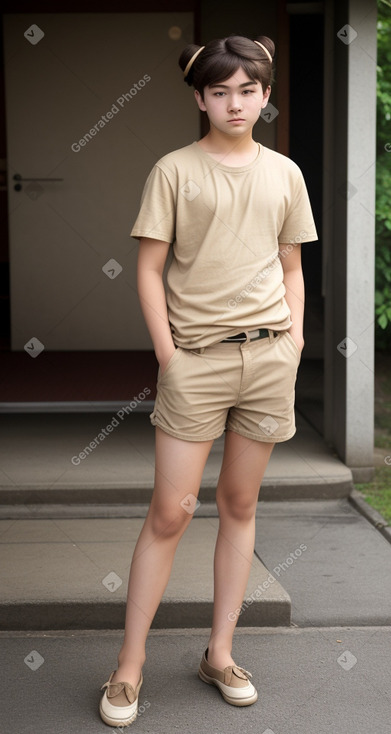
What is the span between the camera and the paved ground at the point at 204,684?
290 cm

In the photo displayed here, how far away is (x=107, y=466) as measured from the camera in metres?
5.28

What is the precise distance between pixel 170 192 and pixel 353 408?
2912 mm

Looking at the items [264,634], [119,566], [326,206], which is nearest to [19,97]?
[326,206]

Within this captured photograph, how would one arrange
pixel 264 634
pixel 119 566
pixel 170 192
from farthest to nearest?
pixel 119 566 < pixel 264 634 < pixel 170 192

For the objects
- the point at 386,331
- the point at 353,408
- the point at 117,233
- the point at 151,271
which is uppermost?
the point at 151,271

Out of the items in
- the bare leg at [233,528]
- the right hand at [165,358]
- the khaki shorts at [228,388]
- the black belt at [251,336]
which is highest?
the black belt at [251,336]

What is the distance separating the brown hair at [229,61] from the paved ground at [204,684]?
1772 mm

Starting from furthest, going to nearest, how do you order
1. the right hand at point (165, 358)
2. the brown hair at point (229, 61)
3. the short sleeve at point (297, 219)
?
1. the short sleeve at point (297, 219)
2. the right hand at point (165, 358)
3. the brown hair at point (229, 61)

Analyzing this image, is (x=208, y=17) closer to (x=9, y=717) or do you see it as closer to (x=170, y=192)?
(x=170, y=192)

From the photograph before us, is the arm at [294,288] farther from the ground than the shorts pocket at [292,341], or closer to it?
farther from the ground

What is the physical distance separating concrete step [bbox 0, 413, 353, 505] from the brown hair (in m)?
2.66

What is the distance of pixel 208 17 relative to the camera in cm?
738

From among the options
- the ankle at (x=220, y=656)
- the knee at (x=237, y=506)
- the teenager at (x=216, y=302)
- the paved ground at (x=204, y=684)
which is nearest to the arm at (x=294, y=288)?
the teenager at (x=216, y=302)
